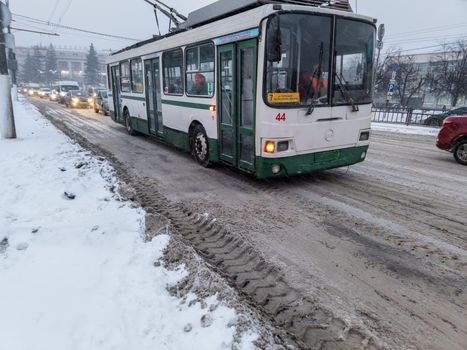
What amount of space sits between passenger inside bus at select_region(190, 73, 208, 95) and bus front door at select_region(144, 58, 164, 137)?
8.01 feet

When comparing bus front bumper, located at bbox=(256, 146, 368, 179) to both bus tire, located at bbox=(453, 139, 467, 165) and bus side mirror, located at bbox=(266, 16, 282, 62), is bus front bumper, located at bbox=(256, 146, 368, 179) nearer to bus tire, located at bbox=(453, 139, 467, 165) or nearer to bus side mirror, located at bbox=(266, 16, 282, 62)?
bus side mirror, located at bbox=(266, 16, 282, 62)

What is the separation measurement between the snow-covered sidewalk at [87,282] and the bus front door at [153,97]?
5253mm

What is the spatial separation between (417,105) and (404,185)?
5517cm

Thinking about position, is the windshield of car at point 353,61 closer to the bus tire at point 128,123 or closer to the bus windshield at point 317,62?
the bus windshield at point 317,62

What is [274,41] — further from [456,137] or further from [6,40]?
[6,40]

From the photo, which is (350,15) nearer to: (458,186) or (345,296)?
(458,186)

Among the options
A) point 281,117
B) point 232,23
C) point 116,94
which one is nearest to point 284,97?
point 281,117

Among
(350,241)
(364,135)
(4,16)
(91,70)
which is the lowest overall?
(350,241)

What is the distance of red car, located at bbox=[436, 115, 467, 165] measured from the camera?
8617mm

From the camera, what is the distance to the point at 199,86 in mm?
7672

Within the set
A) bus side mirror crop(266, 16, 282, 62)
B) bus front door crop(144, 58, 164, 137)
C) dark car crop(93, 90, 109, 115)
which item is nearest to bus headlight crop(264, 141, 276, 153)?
bus side mirror crop(266, 16, 282, 62)

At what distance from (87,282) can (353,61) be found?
5.65 metres

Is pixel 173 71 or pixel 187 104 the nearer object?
pixel 187 104

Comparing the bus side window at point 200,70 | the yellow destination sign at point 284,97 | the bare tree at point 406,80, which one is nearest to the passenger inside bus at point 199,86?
the bus side window at point 200,70
